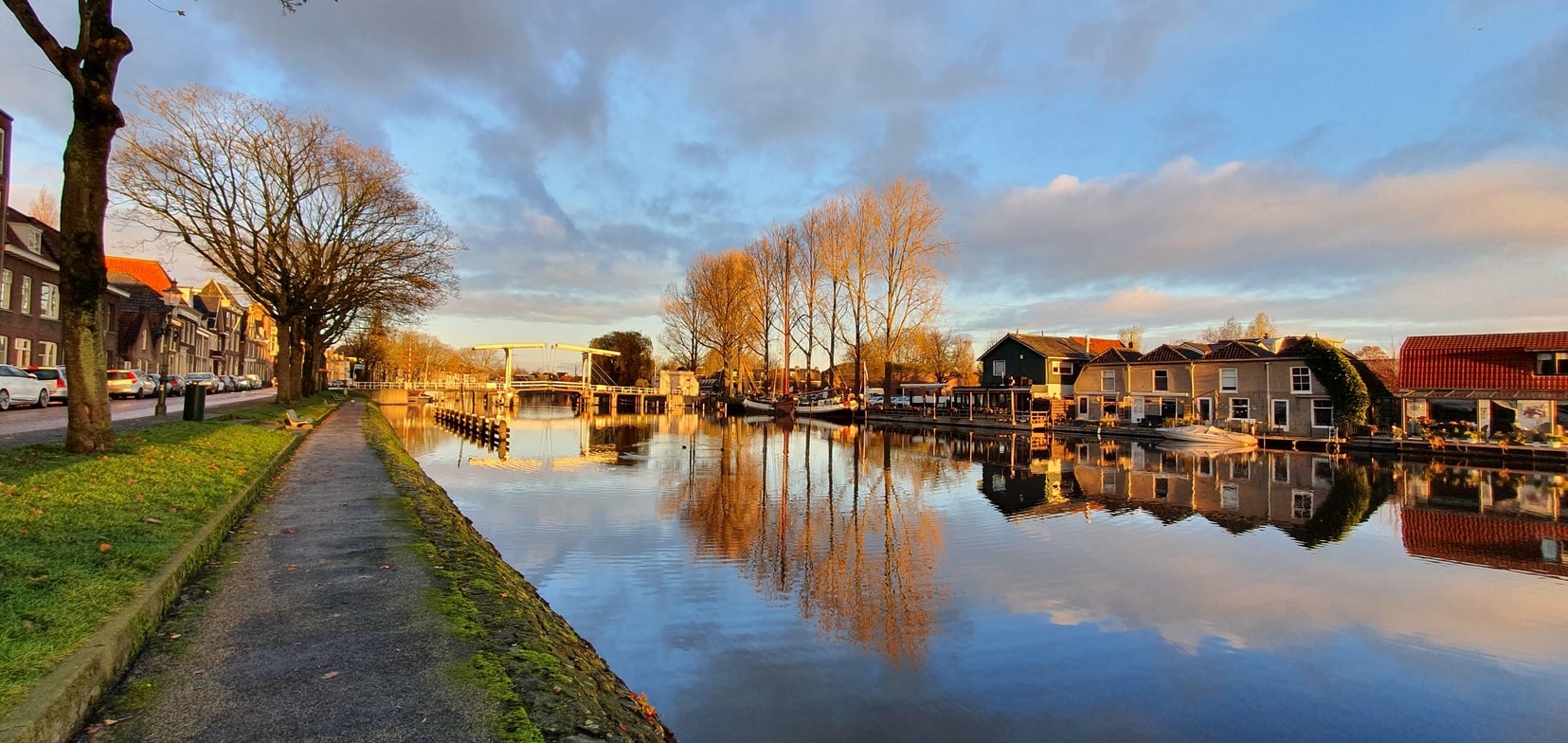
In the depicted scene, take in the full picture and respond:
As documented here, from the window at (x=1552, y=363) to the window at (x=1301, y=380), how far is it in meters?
8.04

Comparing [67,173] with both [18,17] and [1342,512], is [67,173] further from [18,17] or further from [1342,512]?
[1342,512]

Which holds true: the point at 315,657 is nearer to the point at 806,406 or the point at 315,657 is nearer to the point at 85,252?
the point at 85,252

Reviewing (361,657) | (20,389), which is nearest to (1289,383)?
(361,657)

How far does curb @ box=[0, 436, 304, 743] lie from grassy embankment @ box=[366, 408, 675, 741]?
5.76ft

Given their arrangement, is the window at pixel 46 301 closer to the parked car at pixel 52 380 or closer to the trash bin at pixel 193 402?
the parked car at pixel 52 380

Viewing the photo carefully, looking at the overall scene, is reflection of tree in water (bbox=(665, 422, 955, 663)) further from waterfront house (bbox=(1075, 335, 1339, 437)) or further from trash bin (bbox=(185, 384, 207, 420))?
waterfront house (bbox=(1075, 335, 1339, 437))

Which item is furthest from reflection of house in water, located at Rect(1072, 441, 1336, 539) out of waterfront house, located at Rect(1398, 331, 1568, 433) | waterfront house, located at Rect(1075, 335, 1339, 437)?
waterfront house, located at Rect(1398, 331, 1568, 433)

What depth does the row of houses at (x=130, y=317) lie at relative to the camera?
2908 centimetres

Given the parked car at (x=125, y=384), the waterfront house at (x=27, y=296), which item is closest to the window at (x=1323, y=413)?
the waterfront house at (x=27, y=296)

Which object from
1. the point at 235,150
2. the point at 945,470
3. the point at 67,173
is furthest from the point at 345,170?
the point at 945,470

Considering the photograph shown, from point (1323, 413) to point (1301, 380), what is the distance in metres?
1.87

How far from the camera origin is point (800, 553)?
40.1ft

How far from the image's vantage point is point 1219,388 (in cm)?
4175

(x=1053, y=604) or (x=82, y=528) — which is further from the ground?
(x=82, y=528)
